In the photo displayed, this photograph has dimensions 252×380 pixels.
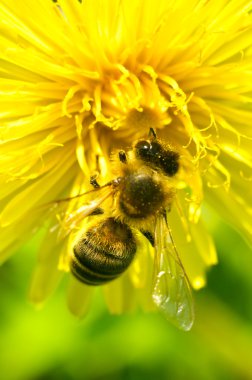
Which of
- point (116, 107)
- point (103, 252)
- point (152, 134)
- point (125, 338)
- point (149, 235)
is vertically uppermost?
point (116, 107)

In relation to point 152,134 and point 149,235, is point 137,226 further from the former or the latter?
point 152,134

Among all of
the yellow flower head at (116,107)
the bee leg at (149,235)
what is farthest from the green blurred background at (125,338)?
the bee leg at (149,235)

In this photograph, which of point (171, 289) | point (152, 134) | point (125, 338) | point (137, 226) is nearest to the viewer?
point (171, 289)

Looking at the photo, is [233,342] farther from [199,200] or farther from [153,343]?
[199,200]

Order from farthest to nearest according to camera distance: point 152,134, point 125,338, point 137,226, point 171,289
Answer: point 125,338, point 152,134, point 137,226, point 171,289

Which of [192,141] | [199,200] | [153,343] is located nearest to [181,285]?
[199,200]

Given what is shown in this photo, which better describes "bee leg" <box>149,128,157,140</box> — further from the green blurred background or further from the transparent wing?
the green blurred background

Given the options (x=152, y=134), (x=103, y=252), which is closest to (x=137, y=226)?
(x=103, y=252)
